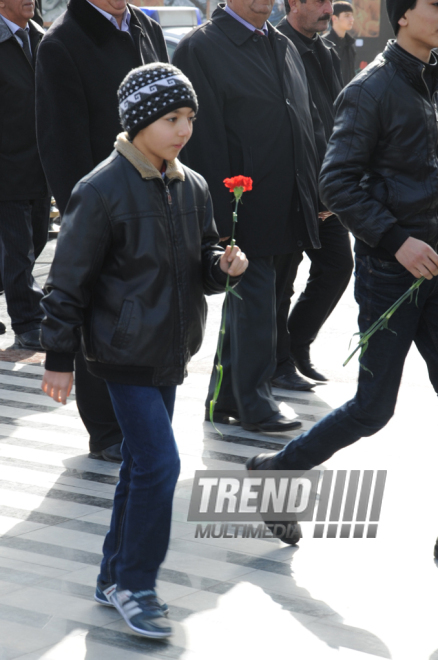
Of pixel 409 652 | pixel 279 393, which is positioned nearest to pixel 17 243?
pixel 279 393

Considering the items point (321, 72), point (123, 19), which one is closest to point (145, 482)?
point (123, 19)

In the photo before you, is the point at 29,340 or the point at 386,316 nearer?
the point at 386,316

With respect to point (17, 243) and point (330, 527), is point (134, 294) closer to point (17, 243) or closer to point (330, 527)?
point (330, 527)

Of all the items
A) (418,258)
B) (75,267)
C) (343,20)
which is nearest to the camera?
(75,267)

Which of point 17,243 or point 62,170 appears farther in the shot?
point 17,243

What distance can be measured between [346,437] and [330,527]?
0.48m

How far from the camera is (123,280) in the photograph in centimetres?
327

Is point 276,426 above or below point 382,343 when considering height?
below

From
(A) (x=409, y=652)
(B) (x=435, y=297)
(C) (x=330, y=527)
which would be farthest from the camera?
(C) (x=330, y=527)

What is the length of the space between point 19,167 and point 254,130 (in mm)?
2457

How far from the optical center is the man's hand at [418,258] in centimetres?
353

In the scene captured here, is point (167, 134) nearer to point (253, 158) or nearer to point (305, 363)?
point (253, 158)

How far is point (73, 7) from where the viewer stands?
475 cm

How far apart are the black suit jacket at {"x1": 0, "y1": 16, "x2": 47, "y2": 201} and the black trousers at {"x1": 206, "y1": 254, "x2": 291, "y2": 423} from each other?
8.10 ft
